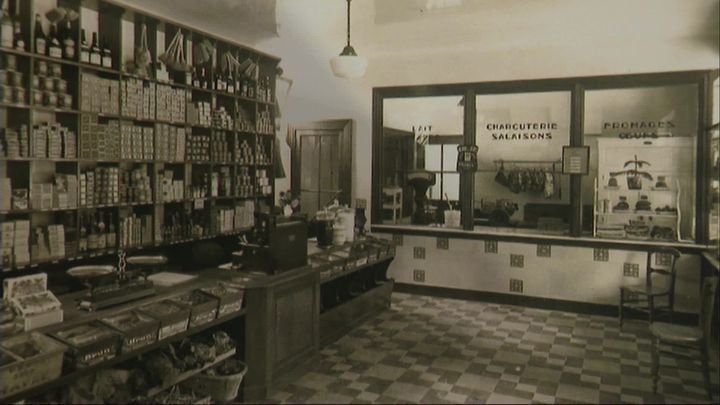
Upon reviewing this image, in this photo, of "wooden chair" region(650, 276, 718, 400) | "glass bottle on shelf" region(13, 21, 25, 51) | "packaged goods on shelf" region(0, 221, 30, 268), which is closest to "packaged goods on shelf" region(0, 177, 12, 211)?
"packaged goods on shelf" region(0, 221, 30, 268)

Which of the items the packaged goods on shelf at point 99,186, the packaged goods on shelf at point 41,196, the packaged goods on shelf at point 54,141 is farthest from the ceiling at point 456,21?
the packaged goods on shelf at point 41,196

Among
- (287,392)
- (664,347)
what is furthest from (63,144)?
(664,347)

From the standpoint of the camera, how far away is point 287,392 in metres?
3.99

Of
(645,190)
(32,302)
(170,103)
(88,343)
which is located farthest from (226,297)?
(645,190)

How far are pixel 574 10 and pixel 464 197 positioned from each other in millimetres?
2568

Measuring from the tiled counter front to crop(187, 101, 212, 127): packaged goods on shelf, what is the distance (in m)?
2.85

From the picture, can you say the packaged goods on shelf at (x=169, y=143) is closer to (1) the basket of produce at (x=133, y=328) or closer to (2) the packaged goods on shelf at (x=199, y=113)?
(2) the packaged goods on shelf at (x=199, y=113)

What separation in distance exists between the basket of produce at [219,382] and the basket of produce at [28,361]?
1.10 meters

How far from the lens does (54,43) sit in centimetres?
424

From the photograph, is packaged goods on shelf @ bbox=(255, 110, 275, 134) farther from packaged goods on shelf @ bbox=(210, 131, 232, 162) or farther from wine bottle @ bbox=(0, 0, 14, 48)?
wine bottle @ bbox=(0, 0, 14, 48)

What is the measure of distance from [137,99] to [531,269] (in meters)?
4.62

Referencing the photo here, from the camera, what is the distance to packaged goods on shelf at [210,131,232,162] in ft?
19.2

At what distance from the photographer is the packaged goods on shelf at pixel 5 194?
398 cm

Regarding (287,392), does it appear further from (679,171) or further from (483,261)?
(679,171)
